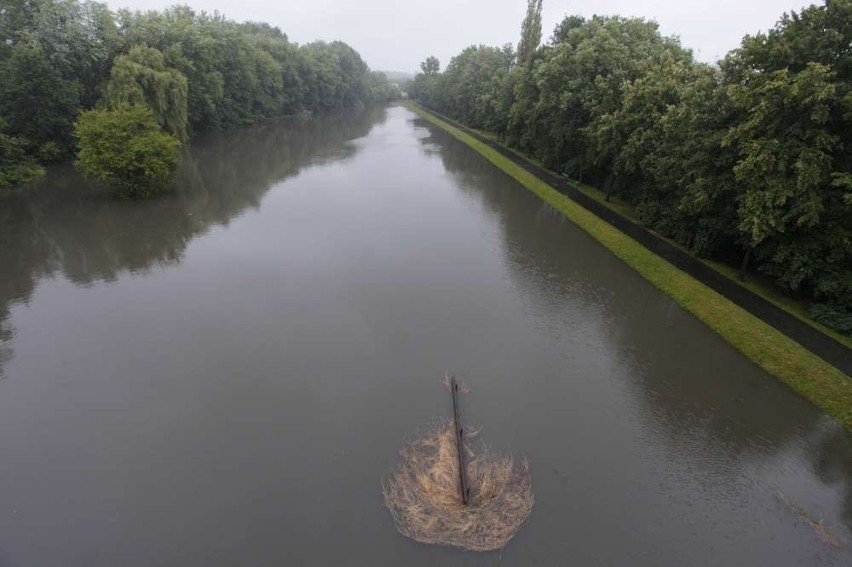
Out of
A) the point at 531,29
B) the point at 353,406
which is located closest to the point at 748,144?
the point at 353,406

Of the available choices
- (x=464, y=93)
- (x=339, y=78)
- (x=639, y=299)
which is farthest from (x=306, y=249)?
(x=339, y=78)

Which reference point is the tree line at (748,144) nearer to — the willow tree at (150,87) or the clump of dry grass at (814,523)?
the clump of dry grass at (814,523)

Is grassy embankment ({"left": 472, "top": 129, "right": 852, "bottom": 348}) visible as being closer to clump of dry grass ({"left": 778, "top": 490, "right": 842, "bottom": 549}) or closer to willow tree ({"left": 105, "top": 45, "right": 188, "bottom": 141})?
clump of dry grass ({"left": 778, "top": 490, "right": 842, "bottom": 549})

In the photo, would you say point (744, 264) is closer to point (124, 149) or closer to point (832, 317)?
point (832, 317)

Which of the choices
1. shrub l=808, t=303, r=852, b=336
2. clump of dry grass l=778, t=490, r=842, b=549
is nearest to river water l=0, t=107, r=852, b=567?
clump of dry grass l=778, t=490, r=842, b=549

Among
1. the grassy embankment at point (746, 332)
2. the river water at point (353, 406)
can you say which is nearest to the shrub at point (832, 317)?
the grassy embankment at point (746, 332)

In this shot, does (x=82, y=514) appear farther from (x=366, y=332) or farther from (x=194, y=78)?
(x=194, y=78)
